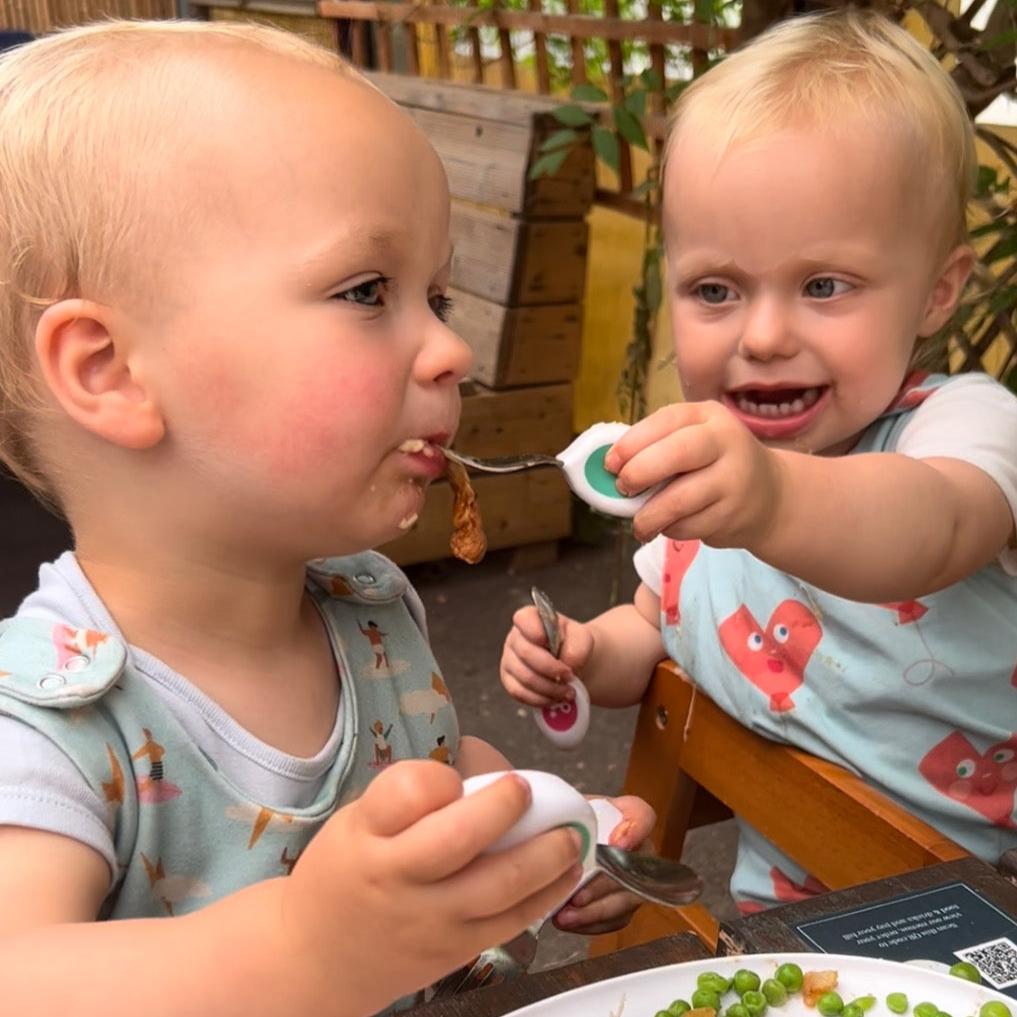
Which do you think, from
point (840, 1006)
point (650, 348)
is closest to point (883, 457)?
point (840, 1006)

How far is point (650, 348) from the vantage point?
2.45 meters

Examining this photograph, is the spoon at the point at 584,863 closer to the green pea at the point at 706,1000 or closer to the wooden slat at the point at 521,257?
the green pea at the point at 706,1000

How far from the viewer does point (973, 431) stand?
3.05 ft

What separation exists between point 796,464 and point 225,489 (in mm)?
374

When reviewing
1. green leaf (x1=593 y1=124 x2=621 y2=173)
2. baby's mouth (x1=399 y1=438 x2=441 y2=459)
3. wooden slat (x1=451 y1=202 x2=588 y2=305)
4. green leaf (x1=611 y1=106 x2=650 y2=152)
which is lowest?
wooden slat (x1=451 y1=202 x2=588 y2=305)

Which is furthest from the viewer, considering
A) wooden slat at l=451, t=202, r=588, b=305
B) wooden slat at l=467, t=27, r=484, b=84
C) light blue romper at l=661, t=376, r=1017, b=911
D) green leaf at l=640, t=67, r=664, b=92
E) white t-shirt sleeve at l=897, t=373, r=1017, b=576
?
wooden slat at l=467, t=27, r=484, b=84

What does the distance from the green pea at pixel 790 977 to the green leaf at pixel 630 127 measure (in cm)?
192

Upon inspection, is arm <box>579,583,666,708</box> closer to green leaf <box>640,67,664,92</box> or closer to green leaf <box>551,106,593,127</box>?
green leaf <box>640,67,664,92</box>

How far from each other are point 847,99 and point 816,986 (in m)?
0.71

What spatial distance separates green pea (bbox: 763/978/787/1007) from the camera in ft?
2.00

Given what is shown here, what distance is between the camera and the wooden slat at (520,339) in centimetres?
282

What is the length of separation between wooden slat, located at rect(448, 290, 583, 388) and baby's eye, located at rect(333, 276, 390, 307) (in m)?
2.13

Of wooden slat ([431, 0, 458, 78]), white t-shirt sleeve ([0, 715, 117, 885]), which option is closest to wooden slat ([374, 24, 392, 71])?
wooden slat ([431, 0, 458, 78])

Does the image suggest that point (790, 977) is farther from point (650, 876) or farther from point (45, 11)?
point (45, 11)
